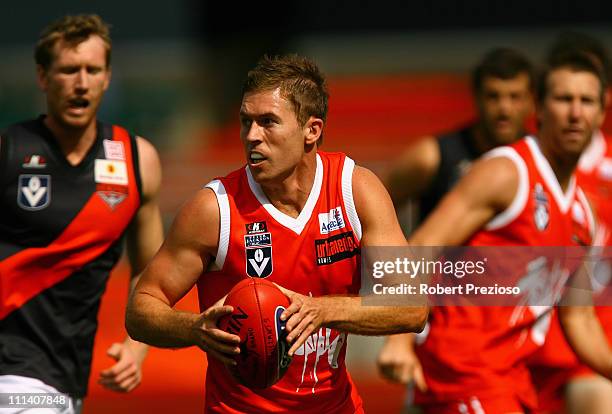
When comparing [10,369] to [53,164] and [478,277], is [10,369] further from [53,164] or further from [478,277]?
[478,277]

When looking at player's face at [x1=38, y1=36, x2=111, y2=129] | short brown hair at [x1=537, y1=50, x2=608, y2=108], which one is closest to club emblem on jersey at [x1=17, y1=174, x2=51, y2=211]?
player's face at [x1=38, y1=36, x2=111, y2=129]

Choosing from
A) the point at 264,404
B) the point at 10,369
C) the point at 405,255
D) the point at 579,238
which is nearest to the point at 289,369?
the point at 264,404

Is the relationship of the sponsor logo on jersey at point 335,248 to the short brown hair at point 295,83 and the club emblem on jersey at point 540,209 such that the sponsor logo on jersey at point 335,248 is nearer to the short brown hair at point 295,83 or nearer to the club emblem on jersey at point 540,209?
the short brown hair at point 295,83

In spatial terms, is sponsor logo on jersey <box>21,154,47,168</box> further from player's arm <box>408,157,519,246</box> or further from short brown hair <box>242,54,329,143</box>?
player's arm <box>408,157,519,246</box>

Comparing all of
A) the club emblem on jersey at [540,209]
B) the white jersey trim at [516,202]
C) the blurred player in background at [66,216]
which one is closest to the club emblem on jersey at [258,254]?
the blurred player in background at [66,216]

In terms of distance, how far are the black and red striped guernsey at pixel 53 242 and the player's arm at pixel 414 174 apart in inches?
80.8

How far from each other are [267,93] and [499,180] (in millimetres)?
1551

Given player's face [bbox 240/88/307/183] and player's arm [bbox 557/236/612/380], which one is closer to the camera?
player's face [bbox 240/88/307/183]

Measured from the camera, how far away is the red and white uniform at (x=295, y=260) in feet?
16.0

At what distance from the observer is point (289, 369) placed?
502cm

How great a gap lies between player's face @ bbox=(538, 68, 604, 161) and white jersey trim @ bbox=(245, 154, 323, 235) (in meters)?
1.64

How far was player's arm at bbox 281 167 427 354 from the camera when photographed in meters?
4.36

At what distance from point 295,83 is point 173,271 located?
943mm

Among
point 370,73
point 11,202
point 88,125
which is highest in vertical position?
point 370,73
